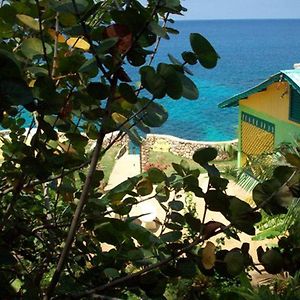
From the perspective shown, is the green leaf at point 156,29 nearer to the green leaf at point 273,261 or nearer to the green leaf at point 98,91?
the green leaf at point 98,91

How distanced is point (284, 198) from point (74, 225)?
0.31 m

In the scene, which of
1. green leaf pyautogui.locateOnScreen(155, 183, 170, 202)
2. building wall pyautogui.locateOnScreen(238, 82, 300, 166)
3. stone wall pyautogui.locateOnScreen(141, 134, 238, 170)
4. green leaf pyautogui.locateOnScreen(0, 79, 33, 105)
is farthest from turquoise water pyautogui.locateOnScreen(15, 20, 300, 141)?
green leaf pyautogui.locateOnScreen(0, 79, 33, 105)

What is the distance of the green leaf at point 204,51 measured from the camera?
0.67 meters

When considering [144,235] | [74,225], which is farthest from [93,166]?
[144,235]

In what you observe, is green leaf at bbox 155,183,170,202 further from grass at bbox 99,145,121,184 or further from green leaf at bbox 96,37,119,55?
grass at bbox 99,145,121,184

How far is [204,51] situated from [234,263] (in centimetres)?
31

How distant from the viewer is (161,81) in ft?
2.20

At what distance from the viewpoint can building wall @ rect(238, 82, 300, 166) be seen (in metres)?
9.58

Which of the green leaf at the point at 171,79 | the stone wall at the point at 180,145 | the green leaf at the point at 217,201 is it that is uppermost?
the stone wall at the point at 180,145

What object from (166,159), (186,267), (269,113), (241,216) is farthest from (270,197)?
(166,159)

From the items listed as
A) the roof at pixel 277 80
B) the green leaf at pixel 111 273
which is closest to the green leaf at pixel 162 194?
the green leaf at pixel 111 273

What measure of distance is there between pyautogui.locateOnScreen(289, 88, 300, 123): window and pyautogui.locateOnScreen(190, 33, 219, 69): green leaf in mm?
8977

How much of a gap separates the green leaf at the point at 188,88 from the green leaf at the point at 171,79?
0.02m

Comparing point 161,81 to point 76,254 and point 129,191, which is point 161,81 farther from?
point 76,254
